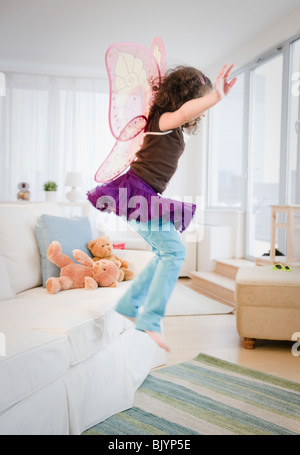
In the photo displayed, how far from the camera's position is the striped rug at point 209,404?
186 cm

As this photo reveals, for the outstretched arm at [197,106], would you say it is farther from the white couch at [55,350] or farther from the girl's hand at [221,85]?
the white couch at [55,350]

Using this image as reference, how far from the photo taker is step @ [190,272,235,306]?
4406 millimetres

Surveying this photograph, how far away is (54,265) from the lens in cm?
253

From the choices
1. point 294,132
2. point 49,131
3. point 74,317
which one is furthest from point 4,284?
point 49,131

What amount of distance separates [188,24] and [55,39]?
141 cm

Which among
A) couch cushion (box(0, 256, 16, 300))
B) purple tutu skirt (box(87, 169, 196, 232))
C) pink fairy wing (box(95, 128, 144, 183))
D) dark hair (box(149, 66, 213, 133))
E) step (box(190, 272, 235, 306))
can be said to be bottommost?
step (box(190, 272, 235, 306))

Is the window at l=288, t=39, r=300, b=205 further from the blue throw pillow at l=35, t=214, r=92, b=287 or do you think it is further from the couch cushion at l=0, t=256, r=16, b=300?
the couch cushion at l=0, t=256, r=16, b=300

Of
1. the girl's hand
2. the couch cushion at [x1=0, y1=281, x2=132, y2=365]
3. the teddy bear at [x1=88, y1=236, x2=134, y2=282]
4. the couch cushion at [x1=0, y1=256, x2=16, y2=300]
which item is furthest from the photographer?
the teddy bear at [x1=88, y1=236, x2=134, y2=282]

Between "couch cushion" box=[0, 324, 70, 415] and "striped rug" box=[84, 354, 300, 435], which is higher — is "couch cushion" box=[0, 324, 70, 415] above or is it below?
above

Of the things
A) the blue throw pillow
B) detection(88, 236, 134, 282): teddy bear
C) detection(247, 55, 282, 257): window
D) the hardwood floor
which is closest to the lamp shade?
detection(247, 55, 282, 257): window

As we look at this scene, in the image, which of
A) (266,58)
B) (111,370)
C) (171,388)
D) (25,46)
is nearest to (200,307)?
(171,388)

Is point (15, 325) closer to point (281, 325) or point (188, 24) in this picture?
point (281, 325)

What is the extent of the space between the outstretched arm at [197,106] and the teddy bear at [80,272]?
44.5 inches

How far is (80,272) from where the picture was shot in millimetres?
2379
